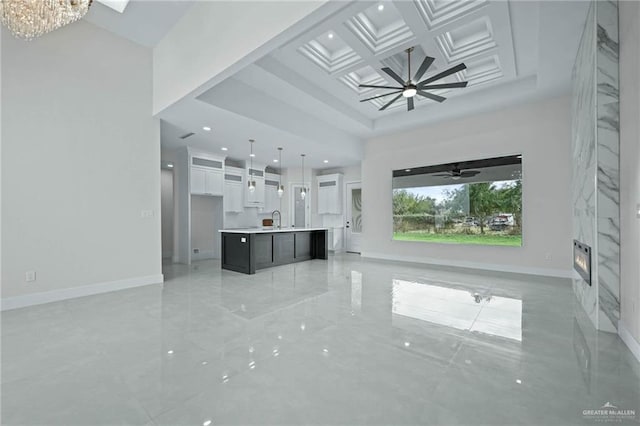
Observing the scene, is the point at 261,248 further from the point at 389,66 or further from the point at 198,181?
the point at 389,66

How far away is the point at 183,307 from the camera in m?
3.52

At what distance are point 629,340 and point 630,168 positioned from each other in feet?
4.88

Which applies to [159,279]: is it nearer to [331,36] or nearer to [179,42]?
[179,42]

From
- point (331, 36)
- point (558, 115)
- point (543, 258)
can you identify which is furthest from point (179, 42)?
point (543, 258)

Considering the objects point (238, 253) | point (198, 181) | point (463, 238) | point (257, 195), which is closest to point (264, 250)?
point (238, 253)

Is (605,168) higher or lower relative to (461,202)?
higher

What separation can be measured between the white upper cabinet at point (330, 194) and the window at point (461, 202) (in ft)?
7.74

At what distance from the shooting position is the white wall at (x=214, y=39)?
2.77 metres

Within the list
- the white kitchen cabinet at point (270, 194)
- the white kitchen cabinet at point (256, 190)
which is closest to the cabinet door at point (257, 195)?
the white kitchen cabinet at point (256, 190)

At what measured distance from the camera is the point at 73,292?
406 cm

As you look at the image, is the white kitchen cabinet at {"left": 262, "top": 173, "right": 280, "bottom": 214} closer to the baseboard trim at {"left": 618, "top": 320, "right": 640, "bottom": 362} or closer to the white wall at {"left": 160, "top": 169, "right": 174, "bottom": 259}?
the white wall at {"left": 160, "top": 169, "right": 174, "bottom": 259}

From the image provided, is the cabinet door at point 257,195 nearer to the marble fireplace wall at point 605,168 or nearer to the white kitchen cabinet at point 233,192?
the white kitchen cabinet at point 233,192

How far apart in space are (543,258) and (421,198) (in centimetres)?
272

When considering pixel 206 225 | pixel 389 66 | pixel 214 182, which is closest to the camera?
pixel 389 66
